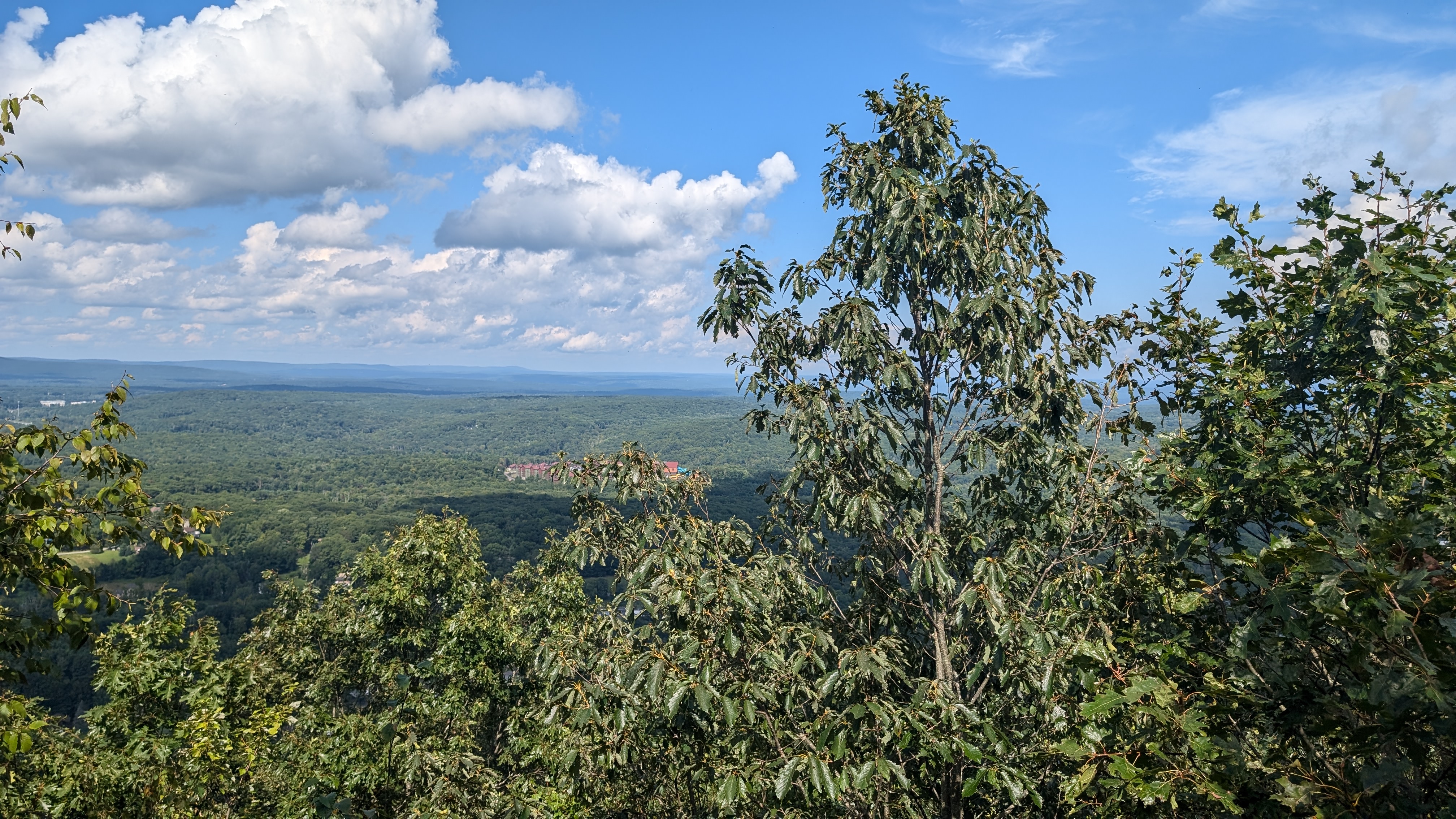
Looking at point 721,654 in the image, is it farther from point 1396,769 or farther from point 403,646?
point 403,646

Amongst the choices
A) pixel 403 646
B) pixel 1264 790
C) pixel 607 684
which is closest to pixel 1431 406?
pixel 1264 790

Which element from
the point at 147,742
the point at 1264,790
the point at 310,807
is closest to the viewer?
the point at 1264,790

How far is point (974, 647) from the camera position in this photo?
24.1 feet

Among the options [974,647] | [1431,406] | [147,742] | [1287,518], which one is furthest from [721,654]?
[147,742]

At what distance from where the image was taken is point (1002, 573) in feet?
17.6

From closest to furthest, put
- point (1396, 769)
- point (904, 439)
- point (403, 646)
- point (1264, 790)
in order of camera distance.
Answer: point (1396, 769), point (1264, 790), point (904, 439), point (403, 646)

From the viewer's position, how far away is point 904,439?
6.97 metres

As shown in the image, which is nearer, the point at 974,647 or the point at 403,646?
the point at 974,647

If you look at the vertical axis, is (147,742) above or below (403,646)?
above

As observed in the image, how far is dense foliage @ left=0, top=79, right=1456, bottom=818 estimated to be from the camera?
366 centimetres

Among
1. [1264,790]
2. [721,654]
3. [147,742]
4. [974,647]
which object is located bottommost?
[147,742]

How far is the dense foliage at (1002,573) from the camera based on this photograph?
3.66 meters

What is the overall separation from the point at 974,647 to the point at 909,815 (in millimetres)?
2086

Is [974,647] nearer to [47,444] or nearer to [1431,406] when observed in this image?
[1431,406]
